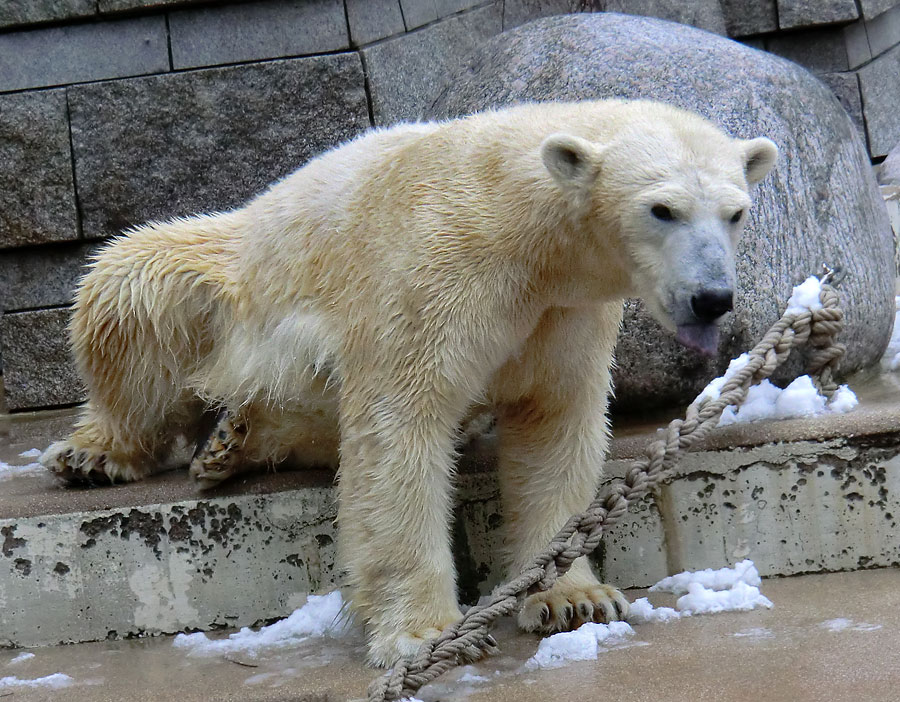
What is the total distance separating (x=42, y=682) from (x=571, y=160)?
1770 mm

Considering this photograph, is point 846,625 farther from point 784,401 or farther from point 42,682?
point 42,682

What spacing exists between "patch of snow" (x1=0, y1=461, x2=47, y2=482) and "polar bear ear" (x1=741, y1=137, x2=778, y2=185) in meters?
2.39

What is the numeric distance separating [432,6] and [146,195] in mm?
1624

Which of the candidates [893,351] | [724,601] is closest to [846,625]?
[724,601]

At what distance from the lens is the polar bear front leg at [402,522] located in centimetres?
263

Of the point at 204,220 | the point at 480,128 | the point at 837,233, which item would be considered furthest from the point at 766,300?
the point at 204,220

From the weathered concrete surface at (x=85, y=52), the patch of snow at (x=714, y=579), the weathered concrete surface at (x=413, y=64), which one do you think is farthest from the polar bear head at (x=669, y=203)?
the weathered concrete surface at (x=85, y=52)

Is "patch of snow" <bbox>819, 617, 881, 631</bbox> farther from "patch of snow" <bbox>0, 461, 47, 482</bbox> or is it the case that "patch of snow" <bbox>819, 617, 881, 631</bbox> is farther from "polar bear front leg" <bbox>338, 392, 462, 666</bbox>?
"patch of snow" <bbox>0, 461, 47, 482</bbox>

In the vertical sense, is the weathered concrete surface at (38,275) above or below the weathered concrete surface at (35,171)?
below

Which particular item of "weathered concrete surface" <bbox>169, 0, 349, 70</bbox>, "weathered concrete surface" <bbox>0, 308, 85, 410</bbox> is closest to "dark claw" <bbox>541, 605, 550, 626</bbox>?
"weathered concrete surface" <bbox>169, 0, 349, 70</bbox>

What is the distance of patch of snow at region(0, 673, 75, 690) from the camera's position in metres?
2.77

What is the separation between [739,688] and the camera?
2.32m

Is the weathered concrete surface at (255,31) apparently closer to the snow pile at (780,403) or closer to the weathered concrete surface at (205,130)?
the weathered concrete surface at (205,130)

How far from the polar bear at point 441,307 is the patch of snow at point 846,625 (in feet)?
1.55
